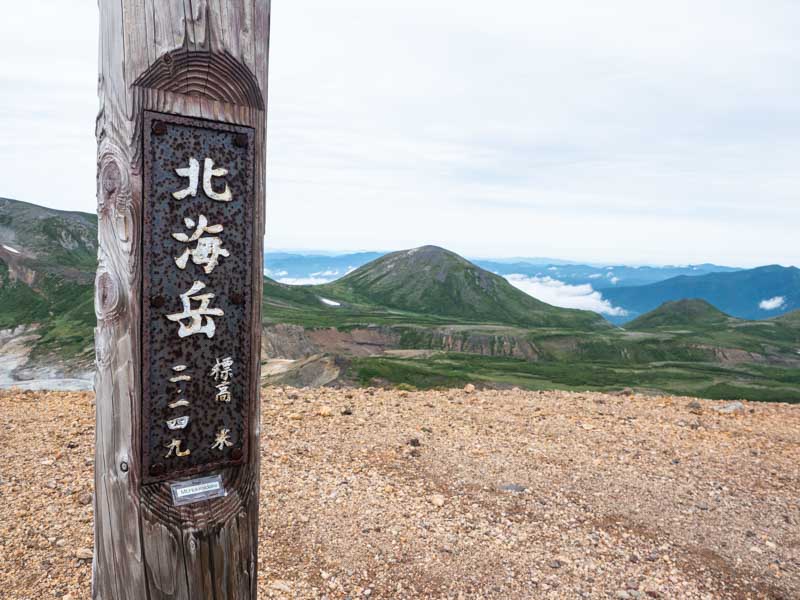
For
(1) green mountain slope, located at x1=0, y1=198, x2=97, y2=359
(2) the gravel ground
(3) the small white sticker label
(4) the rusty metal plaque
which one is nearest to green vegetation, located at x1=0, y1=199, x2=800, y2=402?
(1) green mountain slope, located at x1=0, y1=198, x2=97, y2=359

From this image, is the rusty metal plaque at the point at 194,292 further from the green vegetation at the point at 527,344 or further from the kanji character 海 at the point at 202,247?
the green vegetation at the point at 527,344

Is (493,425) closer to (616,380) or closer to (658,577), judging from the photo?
(658,577)

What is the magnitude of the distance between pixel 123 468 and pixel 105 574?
0.74m

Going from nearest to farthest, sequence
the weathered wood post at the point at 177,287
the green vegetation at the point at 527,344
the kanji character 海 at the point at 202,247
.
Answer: the weathered wood post at the point at 177,287 → the kanji character 海 at the point at 202,247 → the green vegetation at the point at 527,344

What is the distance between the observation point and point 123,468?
11.1 ft

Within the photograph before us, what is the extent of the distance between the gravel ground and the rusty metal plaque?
3.26 metres

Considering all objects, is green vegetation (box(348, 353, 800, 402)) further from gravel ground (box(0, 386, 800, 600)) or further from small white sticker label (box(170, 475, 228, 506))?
small white sticker label (box(170, 475, 228, 506))

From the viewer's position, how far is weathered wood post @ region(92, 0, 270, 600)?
10.7ft

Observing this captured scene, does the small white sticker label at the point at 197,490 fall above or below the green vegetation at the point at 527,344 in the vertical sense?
above

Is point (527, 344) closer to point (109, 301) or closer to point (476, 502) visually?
point (476, 502)

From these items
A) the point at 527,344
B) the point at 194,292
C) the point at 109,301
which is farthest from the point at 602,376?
the point at 109,301

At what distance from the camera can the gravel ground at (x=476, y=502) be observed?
634cm

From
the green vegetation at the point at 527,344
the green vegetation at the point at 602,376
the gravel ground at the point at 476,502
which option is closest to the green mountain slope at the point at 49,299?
the green vegetation at the point at 527,344

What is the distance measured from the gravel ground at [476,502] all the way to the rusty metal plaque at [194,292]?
3.26m
